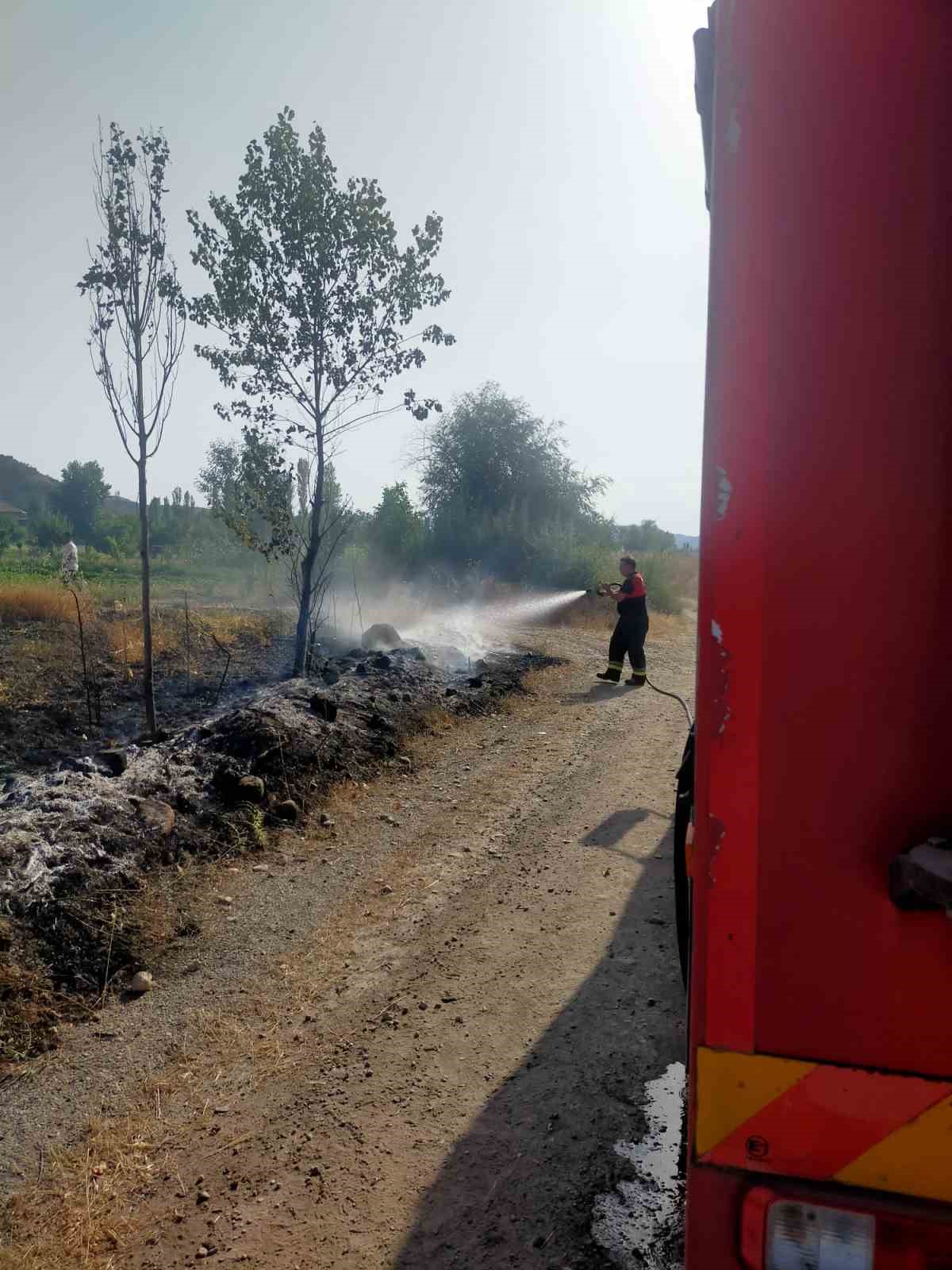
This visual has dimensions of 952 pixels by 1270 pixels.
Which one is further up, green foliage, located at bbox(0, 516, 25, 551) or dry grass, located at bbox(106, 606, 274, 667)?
green foliage, located at bbox(0, 516, 25, 551)

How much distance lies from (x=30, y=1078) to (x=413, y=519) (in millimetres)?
23873

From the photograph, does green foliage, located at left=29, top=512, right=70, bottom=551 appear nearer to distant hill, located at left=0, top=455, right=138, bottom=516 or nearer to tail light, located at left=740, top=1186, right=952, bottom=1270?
distant hill, located at left=0, top=455, right=138, bottom=516

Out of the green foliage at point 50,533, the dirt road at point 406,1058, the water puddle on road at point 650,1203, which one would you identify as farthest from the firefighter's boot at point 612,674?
the green foliage at point 50,533

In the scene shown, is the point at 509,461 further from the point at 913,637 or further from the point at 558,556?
the point at 913,637

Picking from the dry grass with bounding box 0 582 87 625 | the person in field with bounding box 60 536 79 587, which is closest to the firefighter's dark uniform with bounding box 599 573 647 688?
the dry grass with bounding box 0 582 87 625

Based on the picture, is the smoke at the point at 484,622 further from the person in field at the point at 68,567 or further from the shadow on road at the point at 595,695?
the person in field at the point at 68,567

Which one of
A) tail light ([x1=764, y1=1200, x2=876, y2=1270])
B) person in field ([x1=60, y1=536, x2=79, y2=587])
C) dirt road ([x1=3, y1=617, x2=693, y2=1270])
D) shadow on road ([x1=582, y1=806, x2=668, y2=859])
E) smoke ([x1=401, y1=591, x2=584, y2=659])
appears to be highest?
person in field ([x1=60, y1=536, x2=79, y2=587])

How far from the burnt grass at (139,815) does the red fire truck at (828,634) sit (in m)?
3.23

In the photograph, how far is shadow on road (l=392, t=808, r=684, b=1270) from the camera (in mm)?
2453

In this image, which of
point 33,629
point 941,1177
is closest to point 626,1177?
point 941,1177

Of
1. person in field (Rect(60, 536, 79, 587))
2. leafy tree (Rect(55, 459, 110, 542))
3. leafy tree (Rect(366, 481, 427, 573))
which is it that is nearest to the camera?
person in field (Rect(60, 536, 79, 587))

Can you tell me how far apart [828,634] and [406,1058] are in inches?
111

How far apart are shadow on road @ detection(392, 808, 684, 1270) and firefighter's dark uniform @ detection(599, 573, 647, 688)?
7.52 meters

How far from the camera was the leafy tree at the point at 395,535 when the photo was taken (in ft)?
84.6
